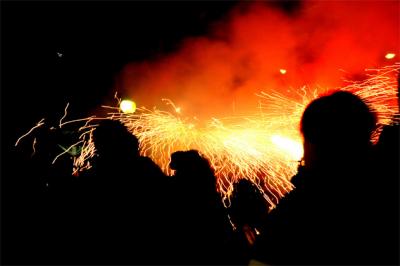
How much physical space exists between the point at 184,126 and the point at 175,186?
325 centimetres

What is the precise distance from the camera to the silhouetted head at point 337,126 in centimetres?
125

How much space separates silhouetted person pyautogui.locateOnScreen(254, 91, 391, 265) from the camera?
3.56ft

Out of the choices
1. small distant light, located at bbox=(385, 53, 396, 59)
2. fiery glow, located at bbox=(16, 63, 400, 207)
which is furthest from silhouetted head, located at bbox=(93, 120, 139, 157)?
small distant light, located at bbox=(385, 53, 396, 59)

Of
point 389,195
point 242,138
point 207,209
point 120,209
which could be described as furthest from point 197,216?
point 242,138

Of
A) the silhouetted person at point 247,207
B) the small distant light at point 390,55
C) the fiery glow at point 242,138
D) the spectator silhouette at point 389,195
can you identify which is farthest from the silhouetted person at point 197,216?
the small distant light at point 390,55

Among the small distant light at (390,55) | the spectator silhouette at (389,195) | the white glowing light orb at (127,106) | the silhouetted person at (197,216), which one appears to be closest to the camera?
the spectator silhouette at (389,195)

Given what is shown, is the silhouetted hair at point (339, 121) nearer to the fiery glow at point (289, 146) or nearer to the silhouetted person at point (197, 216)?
the silhouetted person at point (197, 216)

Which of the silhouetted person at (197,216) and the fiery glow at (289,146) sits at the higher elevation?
the fiery glow at (289,146)

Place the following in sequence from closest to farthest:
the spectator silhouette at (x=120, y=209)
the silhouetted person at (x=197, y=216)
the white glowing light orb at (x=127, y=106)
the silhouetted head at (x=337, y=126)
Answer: the silhouetted head at (x=337, y=126) < the spectator silhouette at (x=120, y=209) < the silhouetted person at (x=197, y=216) < the white glowing light orb at (x=127, y=106)

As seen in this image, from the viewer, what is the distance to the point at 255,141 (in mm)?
5176

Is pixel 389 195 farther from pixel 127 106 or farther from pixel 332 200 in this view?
pixel 127 106

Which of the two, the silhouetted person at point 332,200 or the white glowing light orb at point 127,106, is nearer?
the silhouetted person at point 332,200

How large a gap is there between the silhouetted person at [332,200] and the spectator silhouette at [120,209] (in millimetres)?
825

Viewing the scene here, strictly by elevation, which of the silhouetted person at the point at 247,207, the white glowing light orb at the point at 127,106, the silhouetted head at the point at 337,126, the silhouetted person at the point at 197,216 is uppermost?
the white glowing light orb at the point at 127,106
